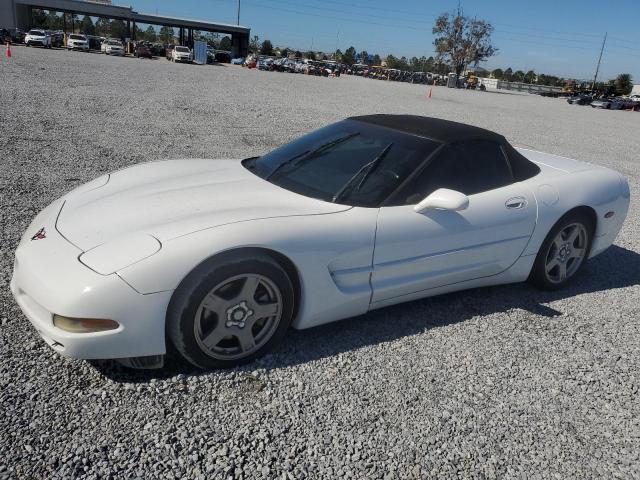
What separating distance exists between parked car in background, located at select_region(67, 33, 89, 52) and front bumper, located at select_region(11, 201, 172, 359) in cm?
4668

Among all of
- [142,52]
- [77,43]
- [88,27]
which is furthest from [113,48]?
[88,27]

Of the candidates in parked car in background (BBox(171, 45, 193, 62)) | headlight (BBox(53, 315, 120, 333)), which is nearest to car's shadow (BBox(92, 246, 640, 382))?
headlight (BBox(53, 315, 120, 333))

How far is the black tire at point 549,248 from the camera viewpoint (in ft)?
12.5

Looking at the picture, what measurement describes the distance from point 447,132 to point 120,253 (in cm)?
230

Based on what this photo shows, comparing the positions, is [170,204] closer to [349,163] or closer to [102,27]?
[349,163]

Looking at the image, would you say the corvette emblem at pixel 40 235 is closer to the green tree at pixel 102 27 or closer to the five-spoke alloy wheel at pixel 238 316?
the five-spoke alloy wheel at pixel 238 316

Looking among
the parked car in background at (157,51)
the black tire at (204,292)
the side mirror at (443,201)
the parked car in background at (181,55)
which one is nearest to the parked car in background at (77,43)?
the parked car in background at (157,51)

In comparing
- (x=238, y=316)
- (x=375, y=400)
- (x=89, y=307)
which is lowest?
(x=375, y=400)

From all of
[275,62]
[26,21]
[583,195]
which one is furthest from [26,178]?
[26,21]

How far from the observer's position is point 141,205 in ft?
9.30

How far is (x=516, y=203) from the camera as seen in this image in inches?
139

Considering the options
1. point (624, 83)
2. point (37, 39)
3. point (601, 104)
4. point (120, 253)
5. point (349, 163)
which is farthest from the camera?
point (624, 83)

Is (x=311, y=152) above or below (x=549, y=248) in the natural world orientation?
above

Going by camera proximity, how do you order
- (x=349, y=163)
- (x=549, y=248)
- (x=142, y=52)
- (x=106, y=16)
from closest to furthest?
(x=349, y=163) → (x=549, y=248) → (x=142, y=52) → (x=106, y=16)
